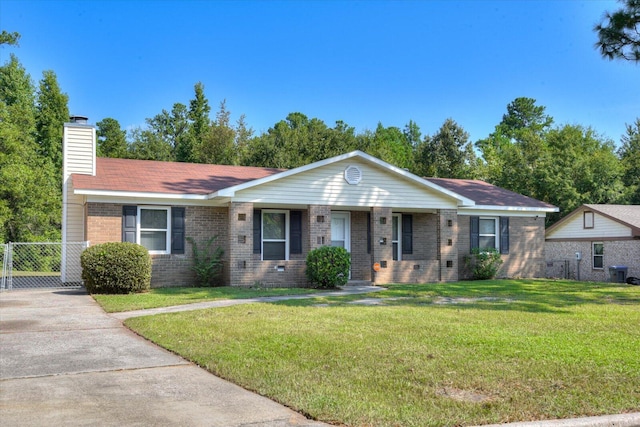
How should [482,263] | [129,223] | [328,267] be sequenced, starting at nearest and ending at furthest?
[328,267] < [129,223] < [482,263]

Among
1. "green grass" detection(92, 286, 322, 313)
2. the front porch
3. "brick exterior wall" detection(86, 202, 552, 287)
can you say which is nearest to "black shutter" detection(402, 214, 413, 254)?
the front porch

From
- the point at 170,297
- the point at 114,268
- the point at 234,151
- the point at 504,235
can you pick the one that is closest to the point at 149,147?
the point at 234,151

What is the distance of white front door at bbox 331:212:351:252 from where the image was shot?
2022 centimetres

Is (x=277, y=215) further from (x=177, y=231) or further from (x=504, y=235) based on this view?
(x=504, y=235)

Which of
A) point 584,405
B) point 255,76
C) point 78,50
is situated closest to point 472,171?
point 255,76

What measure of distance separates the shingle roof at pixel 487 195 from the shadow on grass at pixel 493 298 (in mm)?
5375

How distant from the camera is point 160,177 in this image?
1930 cm

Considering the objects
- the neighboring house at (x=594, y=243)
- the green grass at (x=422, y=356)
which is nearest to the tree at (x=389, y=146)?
the neighboring house at (x=594, y=243)

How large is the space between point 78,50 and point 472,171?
98.3 feet

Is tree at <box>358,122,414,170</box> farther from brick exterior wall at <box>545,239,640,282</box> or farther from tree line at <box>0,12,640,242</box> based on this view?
brick exterior wall at <box>545,239,640,282</box>

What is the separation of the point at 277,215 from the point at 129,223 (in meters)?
4.73

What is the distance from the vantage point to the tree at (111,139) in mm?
45356

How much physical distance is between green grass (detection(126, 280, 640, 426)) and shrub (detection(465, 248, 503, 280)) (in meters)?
8.58

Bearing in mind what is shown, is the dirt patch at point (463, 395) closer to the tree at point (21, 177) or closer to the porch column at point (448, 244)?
the porch column at point (448, 244)
